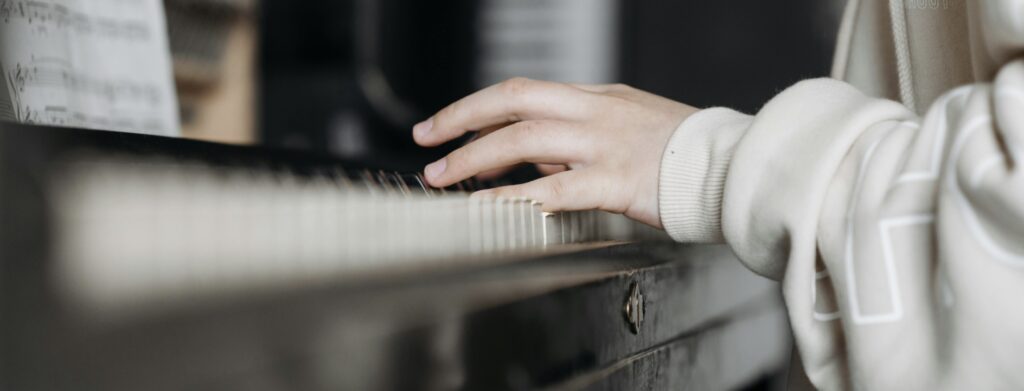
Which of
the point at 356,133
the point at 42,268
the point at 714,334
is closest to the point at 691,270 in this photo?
the point at 714,334

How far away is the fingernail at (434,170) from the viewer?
497mm

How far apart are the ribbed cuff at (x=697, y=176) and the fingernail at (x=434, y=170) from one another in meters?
0.14

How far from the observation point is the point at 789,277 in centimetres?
47

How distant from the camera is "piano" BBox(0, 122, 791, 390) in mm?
202

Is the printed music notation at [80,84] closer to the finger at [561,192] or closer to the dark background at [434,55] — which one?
the finger at [561,192]

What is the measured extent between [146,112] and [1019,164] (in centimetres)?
80

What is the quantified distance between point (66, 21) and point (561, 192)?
0.52 metres

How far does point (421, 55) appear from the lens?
94.7 inches

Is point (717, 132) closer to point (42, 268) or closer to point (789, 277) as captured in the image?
point (789, 277)

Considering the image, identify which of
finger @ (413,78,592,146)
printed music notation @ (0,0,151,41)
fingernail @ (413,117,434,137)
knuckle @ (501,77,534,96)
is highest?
printed music notation @ (0,0,151,41)

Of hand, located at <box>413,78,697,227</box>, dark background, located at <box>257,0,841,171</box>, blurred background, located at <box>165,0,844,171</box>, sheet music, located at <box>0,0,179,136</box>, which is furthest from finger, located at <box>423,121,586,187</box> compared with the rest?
dark background, located at <box>257,0,841,171</box>

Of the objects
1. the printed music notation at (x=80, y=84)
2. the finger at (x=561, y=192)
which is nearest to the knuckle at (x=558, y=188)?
the finger at (x=561, y=192)

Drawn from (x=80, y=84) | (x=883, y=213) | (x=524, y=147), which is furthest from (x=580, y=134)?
(x=80, y=84)

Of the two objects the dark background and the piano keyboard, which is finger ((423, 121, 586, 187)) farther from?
the dark background
